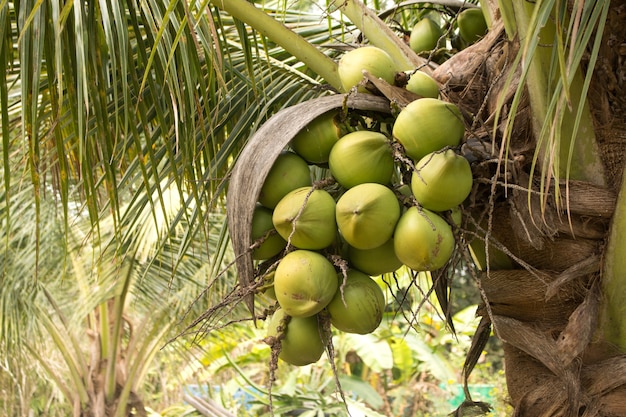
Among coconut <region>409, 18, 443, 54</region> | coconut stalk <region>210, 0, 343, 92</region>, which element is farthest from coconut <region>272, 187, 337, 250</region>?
coconut <region>409, 18, 443, 54</region>

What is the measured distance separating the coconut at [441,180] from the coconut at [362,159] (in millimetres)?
72

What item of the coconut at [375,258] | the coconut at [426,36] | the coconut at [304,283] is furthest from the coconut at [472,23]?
the coconut at [304,283]

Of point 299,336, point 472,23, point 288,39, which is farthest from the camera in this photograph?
point 472,23

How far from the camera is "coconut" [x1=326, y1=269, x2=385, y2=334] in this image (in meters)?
1.16

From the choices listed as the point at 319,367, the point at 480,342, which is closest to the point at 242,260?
the point at 480,342

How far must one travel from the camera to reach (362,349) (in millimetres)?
6547

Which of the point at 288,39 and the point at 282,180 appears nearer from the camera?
the point at 282,180

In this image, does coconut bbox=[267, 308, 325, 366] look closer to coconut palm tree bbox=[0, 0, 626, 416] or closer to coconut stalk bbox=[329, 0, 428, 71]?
coconut palm tree bbox=[0, 0, 626, 416]

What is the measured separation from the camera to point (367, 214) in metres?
1.10

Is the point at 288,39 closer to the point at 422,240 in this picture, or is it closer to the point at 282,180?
the point at 282,180

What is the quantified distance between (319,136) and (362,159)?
4.5 inches

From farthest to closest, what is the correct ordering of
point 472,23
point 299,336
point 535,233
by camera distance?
1. point 472,23
2. point 535,233
3. point 299,336

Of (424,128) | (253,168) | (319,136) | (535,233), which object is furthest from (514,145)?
(253,168)

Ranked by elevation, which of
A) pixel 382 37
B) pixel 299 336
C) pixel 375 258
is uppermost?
pixel 382 37
